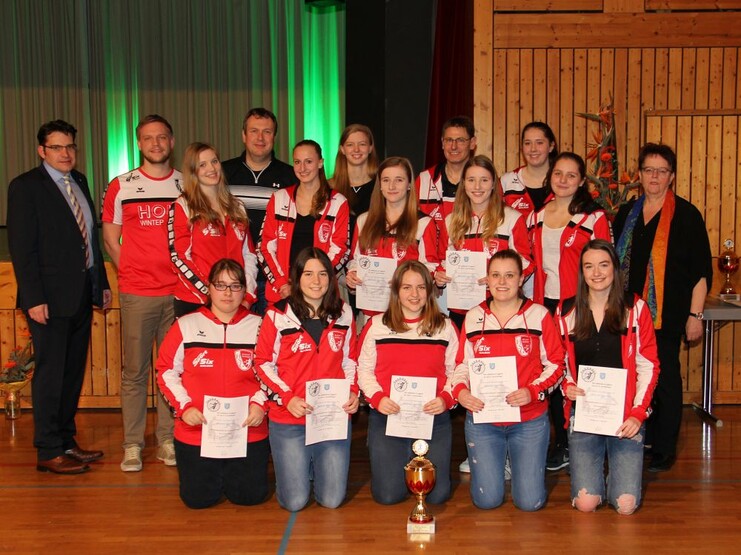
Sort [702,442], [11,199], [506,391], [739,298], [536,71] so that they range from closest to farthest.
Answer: [506,391] < [11,199] < [702,442] < [739,298] < [536,71]

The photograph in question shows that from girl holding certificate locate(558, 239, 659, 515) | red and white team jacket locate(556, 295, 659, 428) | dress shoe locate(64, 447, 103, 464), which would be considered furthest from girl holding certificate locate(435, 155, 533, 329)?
dress shoe locate(64, 447, 103, 464)

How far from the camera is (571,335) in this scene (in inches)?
170

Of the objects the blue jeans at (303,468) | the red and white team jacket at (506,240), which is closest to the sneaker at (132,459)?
the blue jeans at (303,468)

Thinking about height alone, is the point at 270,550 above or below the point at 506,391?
below

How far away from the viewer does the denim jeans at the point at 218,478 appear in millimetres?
4293

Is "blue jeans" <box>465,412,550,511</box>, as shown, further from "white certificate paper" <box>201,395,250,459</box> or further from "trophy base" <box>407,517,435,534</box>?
"white certificate paper" <box>201,395,250,459</box>

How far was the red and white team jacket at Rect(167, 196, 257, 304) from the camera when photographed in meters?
4.74

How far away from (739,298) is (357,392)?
3145 millimetres

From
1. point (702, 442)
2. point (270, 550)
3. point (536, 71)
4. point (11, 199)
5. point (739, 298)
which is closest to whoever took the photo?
point (270, 550)

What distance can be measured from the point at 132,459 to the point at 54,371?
66cm

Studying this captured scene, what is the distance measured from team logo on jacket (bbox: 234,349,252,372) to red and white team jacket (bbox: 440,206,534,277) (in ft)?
4.14

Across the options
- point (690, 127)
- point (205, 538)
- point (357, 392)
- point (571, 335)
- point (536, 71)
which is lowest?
point (205, 538)

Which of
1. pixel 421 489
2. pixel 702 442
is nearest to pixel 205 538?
pixel 421 489

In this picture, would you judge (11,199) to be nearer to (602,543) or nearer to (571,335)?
(571,335)
